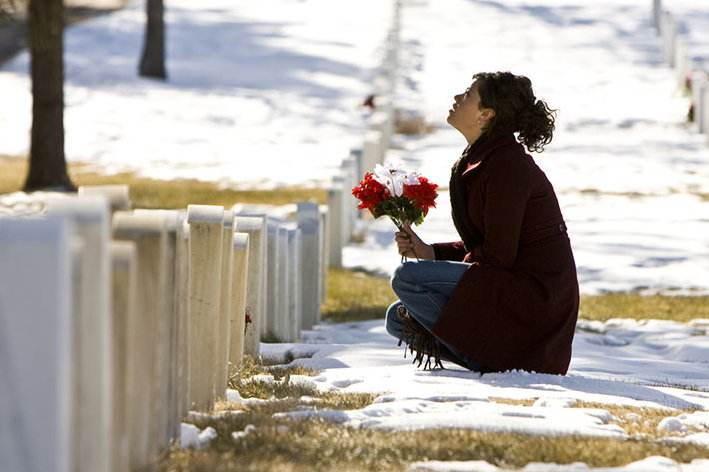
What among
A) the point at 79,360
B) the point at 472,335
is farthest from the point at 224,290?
the point at 79,360

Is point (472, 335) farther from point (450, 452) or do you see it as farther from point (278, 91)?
point (278, 91)

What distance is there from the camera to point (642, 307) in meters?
8.46

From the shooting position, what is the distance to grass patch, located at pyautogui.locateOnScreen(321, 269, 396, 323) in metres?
8.04

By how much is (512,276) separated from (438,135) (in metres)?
15.0

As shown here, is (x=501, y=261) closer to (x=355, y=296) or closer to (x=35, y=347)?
(x=35, y=347)

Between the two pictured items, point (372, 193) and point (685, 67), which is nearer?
point (372, 193)

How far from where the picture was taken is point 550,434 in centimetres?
353

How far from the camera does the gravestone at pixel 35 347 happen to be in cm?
210

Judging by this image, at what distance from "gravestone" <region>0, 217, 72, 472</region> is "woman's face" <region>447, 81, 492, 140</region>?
118 inches

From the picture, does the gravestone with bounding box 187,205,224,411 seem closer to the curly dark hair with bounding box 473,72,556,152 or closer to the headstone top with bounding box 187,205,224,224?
the headstone top with bounding box 187,205,224,224

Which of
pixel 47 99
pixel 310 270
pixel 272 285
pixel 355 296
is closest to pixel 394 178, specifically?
pixel 272 285

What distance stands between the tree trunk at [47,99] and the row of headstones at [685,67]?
33.6 feet

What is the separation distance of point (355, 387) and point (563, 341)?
0.98m

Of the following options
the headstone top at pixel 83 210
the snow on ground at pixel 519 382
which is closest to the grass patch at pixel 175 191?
the snow on ground at pixel 519 382
